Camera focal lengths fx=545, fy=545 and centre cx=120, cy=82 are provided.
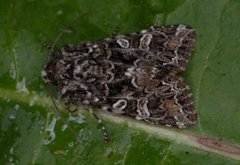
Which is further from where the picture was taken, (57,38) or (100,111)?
(57,38)

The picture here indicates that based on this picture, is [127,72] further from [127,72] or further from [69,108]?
[69,108]

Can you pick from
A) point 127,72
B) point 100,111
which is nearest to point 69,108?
point 100,111

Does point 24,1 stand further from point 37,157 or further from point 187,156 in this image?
point 187,156

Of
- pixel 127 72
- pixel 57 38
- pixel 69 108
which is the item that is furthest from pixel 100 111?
pixel 57 38

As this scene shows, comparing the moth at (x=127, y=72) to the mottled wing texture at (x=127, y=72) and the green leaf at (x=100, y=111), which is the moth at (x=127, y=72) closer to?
the mottled wing texture at (x=127, y=72)

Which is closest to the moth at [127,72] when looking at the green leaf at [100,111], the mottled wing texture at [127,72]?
the mottled wing texture at [127,72]

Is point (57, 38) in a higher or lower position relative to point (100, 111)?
higher

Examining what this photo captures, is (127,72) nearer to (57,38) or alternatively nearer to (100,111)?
(100,111)

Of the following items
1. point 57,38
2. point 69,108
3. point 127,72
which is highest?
point 57,38
